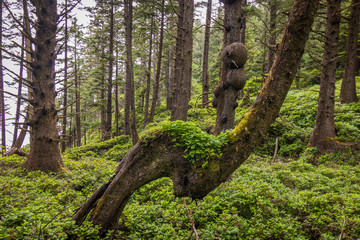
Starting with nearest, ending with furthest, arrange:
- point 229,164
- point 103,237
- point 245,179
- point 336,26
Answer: point 229,164, point 103,237, point 245,179, point 336,26

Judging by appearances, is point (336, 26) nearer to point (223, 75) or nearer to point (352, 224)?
point (223, 75)

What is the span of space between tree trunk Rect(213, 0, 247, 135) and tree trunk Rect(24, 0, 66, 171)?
245 inches

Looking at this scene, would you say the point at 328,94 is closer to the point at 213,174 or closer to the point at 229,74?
the point at 229,74

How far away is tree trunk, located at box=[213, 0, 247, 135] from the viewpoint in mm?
5484

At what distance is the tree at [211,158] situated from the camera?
2.69 meters

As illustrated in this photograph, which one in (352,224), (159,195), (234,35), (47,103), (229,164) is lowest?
(159,195)

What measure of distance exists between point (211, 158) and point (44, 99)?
7.21 meters

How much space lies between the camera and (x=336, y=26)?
8.45 meters

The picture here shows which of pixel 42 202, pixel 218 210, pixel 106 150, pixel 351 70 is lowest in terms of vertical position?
pixel 106 150

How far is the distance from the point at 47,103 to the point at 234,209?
7384 millimetres

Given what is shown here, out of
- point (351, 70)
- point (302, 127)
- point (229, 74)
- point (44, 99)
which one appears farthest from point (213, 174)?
point (351, 70)

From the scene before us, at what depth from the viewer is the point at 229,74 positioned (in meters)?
5.54

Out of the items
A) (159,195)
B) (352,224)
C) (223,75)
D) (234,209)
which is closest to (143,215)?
(159,195)

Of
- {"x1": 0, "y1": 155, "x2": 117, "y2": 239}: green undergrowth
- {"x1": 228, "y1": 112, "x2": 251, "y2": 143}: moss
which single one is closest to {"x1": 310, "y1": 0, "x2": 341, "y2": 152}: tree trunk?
{"x1": 228, "y1": 112, "x2": 251, "y2": 143}: moss
